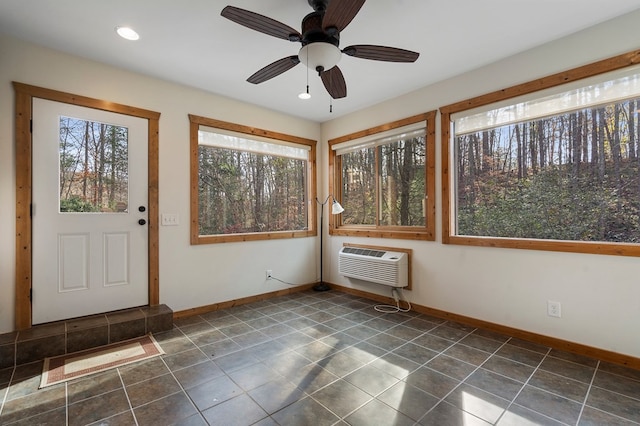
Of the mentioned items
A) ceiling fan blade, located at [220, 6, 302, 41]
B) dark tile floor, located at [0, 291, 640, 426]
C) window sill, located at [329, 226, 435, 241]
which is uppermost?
ceiling fan blade, located at [220, 6, 302, 41]

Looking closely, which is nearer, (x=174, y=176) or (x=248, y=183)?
(x=174, y=176)

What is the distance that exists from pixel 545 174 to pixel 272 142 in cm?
326

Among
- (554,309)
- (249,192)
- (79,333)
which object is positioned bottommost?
(79,333)

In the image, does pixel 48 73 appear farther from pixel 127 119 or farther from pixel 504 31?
pixel 504 31

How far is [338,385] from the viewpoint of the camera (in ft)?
6.75

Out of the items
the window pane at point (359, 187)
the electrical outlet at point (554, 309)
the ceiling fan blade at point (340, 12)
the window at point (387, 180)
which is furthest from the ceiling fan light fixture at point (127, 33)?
the electrical outlet at point (554, 309)

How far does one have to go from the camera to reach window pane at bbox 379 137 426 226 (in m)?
Result: 3.75

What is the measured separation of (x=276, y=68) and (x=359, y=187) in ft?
8.19

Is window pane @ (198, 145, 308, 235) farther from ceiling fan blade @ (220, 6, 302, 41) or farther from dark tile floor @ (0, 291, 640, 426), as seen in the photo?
ceiling fan blade @ (220, 6, 302, 41)

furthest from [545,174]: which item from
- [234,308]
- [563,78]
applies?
[234,308]

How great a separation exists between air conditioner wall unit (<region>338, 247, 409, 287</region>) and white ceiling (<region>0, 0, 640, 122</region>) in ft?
6.93

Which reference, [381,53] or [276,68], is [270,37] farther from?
[381,53]

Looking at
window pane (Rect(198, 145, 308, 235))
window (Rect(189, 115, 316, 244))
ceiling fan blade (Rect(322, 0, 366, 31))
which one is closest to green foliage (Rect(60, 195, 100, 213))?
window (Rect(189, 115, 316, 244))

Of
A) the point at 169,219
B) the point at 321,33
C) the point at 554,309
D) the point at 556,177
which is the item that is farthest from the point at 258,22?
the point at 554,309
